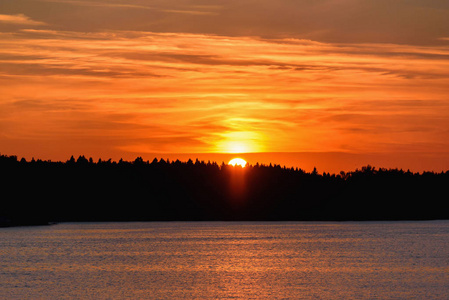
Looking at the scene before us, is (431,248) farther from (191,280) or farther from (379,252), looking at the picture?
(191,280)

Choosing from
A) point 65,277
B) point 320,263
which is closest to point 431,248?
point 320,263

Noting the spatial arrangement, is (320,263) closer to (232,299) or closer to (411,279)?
(411,279)

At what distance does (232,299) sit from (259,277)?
55.1ft

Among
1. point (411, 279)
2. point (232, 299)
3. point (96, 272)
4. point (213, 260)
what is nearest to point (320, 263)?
point (213, 260)

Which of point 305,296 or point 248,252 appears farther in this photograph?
point 248,252

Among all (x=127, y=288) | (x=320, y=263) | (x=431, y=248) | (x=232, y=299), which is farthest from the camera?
(x=431, y=248)

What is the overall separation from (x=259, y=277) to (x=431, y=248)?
197 feet

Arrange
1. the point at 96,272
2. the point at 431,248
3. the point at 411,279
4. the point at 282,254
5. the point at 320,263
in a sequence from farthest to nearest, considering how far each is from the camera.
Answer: the point at 431,248
the point at 282,254
the point at 320,263
the point at 96,272
the point at 411,279

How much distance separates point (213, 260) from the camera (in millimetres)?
101125

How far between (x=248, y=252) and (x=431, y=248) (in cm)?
3475

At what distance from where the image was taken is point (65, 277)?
78.1m

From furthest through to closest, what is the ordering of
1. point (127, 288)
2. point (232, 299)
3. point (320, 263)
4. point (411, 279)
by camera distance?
point (320, 263) < point (411, 279) < point (127, 288) < point (232, 299)

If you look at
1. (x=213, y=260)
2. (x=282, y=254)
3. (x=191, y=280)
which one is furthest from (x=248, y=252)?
(x=191, y=280)

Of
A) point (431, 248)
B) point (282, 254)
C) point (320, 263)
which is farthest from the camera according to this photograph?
point (431, 248)
